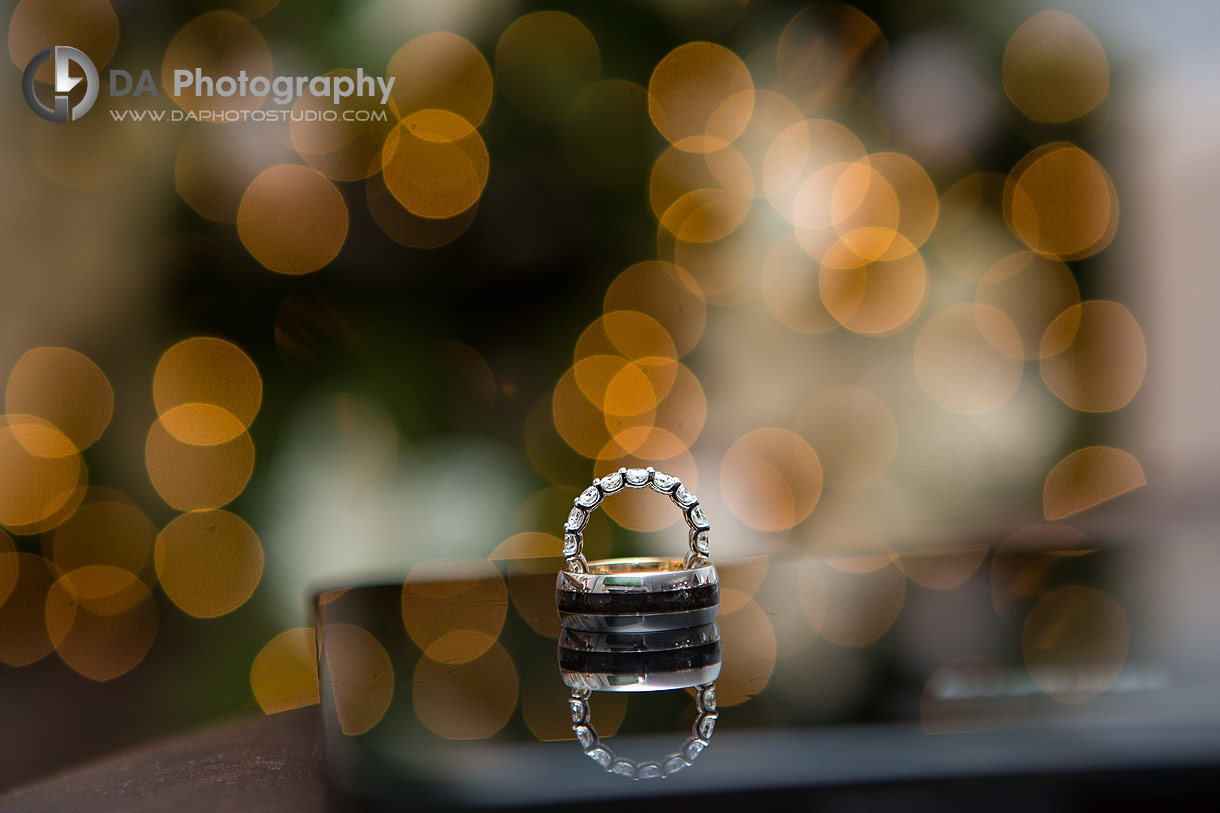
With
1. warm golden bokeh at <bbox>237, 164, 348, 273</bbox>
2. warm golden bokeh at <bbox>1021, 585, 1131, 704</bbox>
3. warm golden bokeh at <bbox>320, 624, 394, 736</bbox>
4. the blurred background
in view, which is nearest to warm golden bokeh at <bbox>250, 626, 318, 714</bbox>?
the blurred background

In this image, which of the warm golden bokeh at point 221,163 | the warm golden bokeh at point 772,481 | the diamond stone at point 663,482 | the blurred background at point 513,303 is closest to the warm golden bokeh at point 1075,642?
the diamond stone at point 663,482

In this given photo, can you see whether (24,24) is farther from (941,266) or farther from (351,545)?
(941,266)

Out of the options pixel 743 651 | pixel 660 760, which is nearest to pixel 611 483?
pixel 743 651

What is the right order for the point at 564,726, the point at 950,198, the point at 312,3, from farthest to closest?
1. the point at 950,198
2. the point at 312,3
3. the point at 564,726

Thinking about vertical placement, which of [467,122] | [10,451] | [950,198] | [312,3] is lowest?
[10,451]

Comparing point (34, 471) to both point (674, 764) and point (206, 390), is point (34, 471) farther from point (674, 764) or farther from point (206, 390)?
point (674, 764)

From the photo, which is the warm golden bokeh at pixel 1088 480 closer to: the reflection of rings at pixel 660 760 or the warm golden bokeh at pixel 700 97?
the warm golden bokeh at pixel 700 97

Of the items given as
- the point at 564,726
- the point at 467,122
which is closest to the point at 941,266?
the point at 467,122
